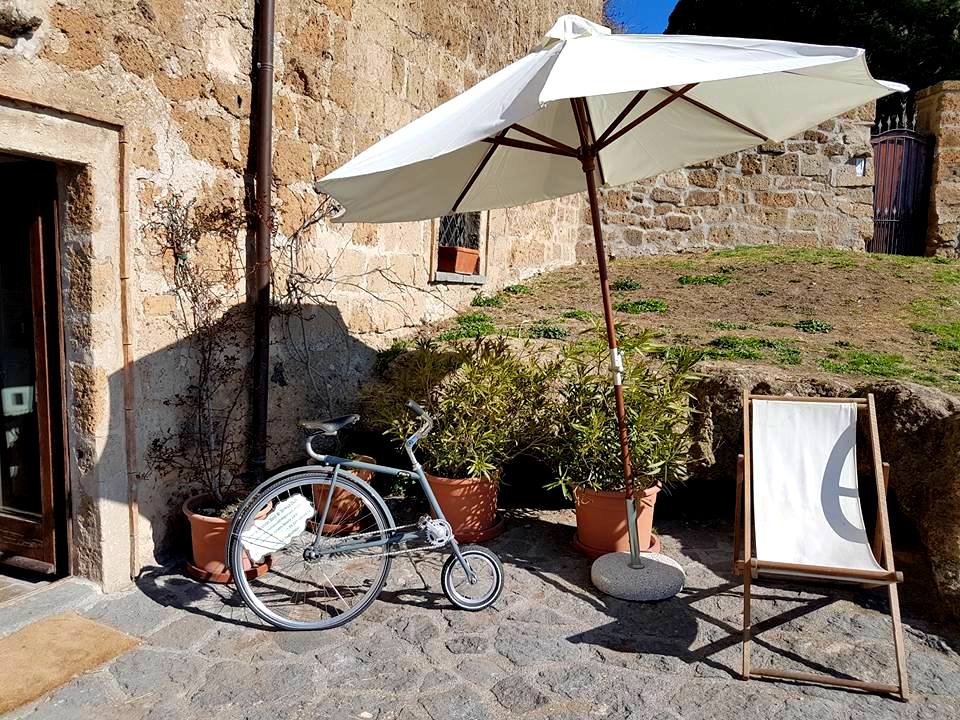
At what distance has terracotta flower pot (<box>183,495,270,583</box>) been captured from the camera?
135 inches

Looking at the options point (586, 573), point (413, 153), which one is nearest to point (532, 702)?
point (586, 573)

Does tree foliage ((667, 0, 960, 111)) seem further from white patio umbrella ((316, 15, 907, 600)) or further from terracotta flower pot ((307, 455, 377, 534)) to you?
terracotta flower pot ((307, 455, 377, 534))

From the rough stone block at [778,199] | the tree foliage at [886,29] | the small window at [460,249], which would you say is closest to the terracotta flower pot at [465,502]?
the small window at [460,249]

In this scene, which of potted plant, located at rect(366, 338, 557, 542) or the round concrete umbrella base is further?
potted plant, located at rect(366, 338, 557, 542)

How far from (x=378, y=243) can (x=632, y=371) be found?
2.36 m

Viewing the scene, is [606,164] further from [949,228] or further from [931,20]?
[931,20]

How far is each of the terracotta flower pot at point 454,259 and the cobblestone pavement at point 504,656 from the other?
11.3 ft

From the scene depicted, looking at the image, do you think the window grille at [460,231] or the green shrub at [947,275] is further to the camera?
the green shrub at [947,275]

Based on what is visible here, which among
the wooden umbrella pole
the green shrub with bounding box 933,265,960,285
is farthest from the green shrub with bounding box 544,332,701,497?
the green shrub with bounding box 933,265,960,285

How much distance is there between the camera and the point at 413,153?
267cm

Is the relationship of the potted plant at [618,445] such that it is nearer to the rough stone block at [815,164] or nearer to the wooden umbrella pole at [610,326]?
the wooden umbrella pole at [610,326]

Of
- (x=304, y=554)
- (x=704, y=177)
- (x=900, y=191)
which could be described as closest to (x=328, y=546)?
(x=304, y=554)

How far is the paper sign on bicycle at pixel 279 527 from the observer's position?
10.3 feet

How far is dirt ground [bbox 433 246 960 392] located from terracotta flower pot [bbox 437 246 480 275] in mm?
459
